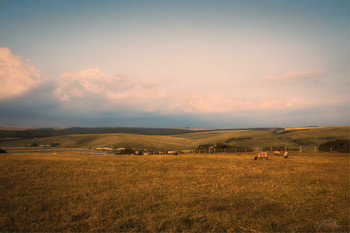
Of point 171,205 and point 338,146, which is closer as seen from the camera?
point 171,205

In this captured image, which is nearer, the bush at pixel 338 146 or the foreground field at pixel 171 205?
the foreground field at pixel 171 205

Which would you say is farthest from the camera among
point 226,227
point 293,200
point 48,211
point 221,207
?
point 293,200

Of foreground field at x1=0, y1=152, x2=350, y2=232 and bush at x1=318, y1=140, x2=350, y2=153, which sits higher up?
foreground field at x1=0, y1=152, x2=350, y2=232

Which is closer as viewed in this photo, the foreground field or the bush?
the foreground field

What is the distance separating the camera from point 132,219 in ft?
30.2

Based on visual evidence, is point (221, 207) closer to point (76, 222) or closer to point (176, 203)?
point (176, 203)

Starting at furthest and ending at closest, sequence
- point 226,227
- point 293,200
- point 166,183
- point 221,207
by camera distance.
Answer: point 166,183 < point 293,200 < point 221,207 < point 226,227

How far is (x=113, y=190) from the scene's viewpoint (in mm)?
14023

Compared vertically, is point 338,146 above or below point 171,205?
below

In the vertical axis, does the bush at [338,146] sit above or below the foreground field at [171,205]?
below

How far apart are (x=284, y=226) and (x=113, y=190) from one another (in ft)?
32.2

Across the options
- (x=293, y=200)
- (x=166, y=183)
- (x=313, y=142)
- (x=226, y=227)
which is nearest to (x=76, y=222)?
(x=226, y=227)

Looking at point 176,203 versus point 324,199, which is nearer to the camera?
point 176,203

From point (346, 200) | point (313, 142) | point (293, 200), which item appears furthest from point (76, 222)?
point (313, 142)
